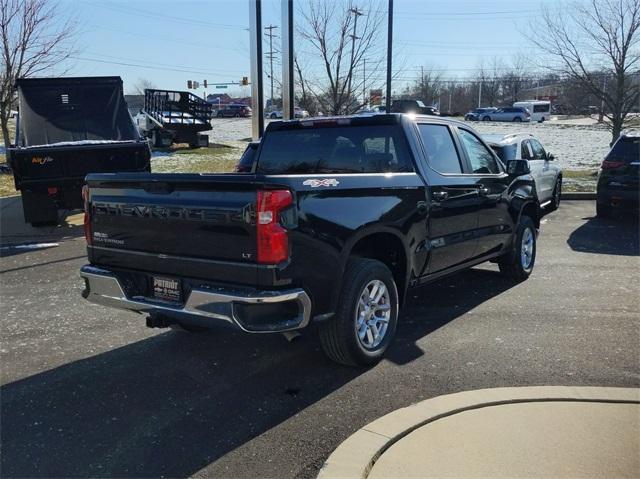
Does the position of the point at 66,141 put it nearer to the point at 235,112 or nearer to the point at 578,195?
the point at 578,195

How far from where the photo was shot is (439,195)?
5109mm

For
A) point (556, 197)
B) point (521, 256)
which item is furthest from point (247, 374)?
point (556, 197)

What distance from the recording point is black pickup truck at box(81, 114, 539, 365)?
11.8 ft

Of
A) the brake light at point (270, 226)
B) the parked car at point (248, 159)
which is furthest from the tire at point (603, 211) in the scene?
the brake light at point (270, 226)

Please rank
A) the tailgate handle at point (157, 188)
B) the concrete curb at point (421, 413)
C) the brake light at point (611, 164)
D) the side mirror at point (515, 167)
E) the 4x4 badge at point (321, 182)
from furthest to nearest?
the brake light at point (611, 164) < the side mirror at point (515, 167) < the tailgate handle at point (157, 188) < the 4x4 badge at point (321, 182) < the concrete curb at point (421, 413)

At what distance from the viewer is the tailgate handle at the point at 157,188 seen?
12.8 ft

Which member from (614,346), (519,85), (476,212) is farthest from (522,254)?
(519,85)

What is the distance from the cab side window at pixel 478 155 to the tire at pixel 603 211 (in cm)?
576

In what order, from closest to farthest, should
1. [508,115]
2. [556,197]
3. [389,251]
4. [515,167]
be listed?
[389,251] → [515,167] → [556,197] → [508,115]

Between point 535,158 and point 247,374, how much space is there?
27.2 ft

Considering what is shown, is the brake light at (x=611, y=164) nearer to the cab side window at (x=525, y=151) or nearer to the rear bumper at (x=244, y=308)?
the cab side window at (x=525, y=151)

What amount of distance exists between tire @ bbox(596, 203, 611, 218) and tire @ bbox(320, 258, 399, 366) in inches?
318

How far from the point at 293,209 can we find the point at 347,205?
1.83 ft

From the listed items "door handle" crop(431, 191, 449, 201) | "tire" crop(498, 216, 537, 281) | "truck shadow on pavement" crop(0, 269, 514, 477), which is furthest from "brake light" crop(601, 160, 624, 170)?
"truck shadow on pavement" crop(0, 269, 514, 477)
